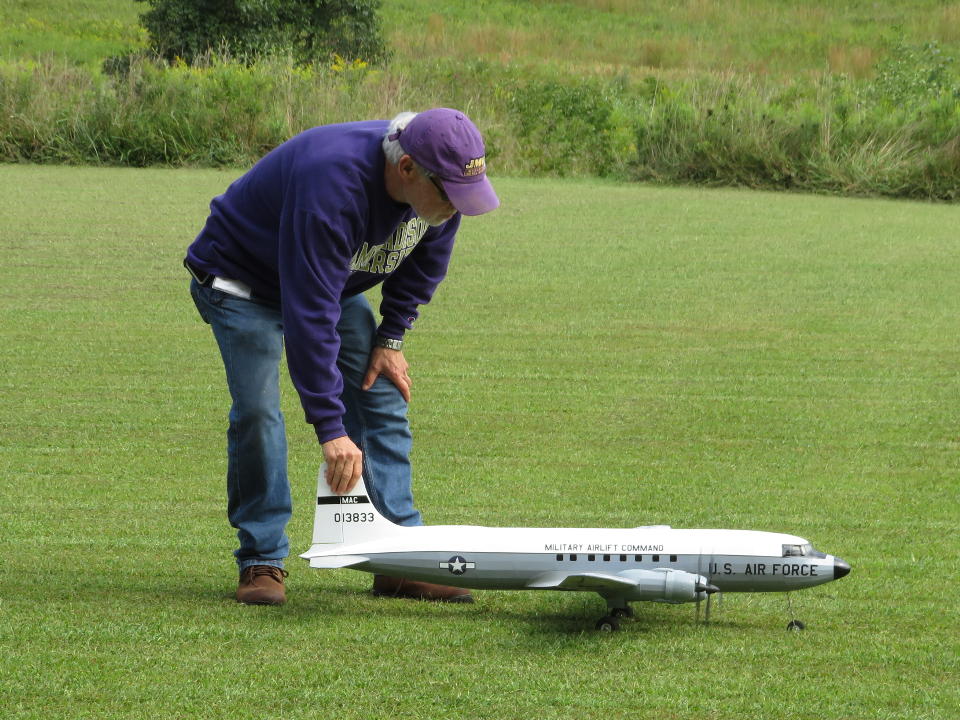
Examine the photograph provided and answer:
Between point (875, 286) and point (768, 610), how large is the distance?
27.8 feet

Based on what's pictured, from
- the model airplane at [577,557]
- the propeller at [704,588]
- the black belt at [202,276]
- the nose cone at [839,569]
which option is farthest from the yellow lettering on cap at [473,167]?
the nose cone at [839,569]

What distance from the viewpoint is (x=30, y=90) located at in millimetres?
21734

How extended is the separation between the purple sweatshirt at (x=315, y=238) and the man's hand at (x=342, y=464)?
0.04m

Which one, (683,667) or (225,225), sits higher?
(225,225)

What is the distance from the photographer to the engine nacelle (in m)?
4.18

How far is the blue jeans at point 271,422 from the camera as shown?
445cm

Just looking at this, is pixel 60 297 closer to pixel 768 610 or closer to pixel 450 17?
pixel 768 610

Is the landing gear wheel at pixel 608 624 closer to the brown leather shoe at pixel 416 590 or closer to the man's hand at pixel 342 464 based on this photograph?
the brown leather shoe at pixel 416 590

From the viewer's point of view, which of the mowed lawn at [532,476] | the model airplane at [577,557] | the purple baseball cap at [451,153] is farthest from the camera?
the model airplane at [577,557]

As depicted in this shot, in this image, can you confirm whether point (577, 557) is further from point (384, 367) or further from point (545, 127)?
point (545, 127)

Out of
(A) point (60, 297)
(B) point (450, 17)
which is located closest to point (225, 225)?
(A) point (60, 297)

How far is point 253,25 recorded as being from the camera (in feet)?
103

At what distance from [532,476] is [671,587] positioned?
228 centimetres

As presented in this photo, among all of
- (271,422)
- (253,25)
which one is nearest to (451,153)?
(271,422)
